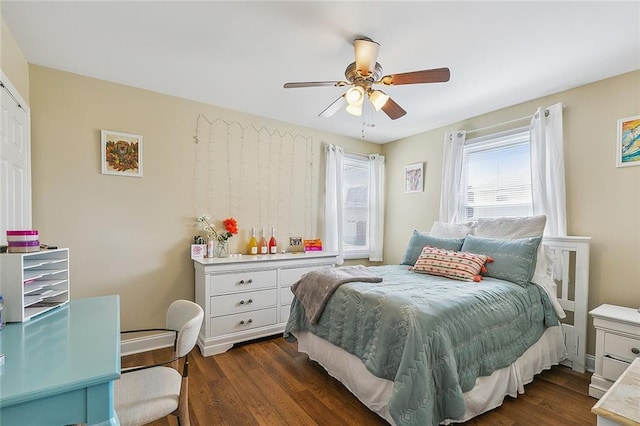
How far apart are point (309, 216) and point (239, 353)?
1.86 m

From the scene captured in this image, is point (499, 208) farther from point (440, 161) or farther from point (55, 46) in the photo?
point (55, 46)

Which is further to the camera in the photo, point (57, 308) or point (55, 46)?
point (55, 46)

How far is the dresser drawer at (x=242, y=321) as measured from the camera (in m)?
2.77

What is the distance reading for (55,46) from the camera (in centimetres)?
211

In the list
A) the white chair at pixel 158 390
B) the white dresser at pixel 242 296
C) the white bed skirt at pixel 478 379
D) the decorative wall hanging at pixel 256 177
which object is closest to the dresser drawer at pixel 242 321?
the white dresser at pixel 242 296

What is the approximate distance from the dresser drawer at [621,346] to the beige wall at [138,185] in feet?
10.4

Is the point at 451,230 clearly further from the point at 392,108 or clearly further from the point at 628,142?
the point at 392,108

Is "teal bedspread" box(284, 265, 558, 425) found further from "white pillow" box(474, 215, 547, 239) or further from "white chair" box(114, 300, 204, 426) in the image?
"white chair" box(114, 300, 204, 426)

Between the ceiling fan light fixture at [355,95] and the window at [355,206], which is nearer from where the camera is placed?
the ceiling fan light fixture at [355,95]

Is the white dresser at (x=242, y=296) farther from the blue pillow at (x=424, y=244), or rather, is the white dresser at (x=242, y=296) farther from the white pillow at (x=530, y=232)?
the white pillow at (x=530, y=232)

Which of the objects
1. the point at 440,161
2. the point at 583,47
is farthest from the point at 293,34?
the point at 440,161

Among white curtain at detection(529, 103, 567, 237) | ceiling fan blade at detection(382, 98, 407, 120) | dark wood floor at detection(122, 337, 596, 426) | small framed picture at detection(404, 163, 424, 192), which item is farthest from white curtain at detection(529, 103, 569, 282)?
ceiling fan blade at detection(382, 98, 407, 120)

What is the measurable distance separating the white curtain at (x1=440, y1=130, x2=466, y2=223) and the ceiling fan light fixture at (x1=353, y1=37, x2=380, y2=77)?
201 cm

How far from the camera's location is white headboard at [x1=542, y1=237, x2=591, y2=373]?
2.42m
